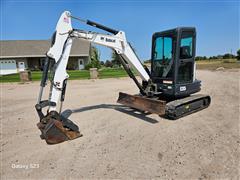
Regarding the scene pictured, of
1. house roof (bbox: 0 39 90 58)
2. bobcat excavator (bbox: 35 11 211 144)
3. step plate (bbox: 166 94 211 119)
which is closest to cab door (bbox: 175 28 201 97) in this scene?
bobcat excavator (bbox: 35 11 211 144)

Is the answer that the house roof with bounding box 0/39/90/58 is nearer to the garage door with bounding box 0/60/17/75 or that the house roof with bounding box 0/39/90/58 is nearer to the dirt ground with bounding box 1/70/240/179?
the garage door with bounding box 0/60/17/75

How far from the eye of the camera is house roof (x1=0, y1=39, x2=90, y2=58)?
29.1 metres

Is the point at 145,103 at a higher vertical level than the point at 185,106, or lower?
higher

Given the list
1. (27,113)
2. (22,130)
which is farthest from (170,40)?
(27,113)

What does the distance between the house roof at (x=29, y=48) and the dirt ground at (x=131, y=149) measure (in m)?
25.8

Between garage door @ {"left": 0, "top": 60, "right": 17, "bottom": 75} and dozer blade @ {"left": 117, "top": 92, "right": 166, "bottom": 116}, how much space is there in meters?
29.5

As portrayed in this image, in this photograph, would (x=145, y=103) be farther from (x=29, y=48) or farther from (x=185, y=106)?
(x=29, y=48)

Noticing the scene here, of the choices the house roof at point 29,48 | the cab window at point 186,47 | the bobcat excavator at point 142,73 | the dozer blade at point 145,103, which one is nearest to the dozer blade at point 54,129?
the bobcat excavator at point 142,73

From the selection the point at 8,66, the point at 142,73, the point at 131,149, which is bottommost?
the point at 131,149

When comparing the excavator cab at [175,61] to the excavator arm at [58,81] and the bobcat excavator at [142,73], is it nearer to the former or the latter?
the bobcat excavator at [142,73]

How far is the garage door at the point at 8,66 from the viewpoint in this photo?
29.7 m

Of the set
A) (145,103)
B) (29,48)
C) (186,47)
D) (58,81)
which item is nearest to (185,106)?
(145,103)

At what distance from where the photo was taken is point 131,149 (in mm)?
3654

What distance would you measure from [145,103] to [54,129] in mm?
2671
